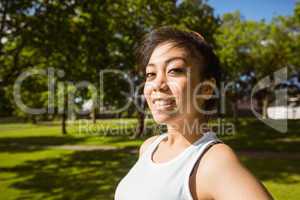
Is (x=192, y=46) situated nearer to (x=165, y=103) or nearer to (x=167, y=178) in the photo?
(x=165, y=103)

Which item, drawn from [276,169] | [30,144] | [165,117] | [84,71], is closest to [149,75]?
[165,117]

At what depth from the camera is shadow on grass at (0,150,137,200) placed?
10.5 m

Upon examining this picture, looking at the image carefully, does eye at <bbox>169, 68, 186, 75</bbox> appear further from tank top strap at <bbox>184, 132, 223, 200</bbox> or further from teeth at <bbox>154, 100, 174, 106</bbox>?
tank top strap at <bbox>184, 132, 223, 200</bbox>

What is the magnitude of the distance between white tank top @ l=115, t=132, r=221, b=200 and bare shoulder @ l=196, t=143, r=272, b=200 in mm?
61

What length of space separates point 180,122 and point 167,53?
13.2 inches

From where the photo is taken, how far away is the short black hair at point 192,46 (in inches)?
63.5

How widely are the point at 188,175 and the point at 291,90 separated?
4656cm

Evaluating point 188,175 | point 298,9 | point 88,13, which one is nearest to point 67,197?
point 88,13

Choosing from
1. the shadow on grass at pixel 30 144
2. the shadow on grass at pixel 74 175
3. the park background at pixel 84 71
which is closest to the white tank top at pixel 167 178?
the park background at pixel 84 71

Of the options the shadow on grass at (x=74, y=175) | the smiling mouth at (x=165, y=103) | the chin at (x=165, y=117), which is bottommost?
the shadow on grass at (x=74, y=175)

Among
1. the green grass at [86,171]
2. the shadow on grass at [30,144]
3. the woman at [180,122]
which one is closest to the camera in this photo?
the woman at [180,122]

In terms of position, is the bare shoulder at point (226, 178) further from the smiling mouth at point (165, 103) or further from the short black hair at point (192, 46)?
the short black hair at point (192, 46)

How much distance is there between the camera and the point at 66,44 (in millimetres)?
14406

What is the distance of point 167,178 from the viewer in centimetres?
138
